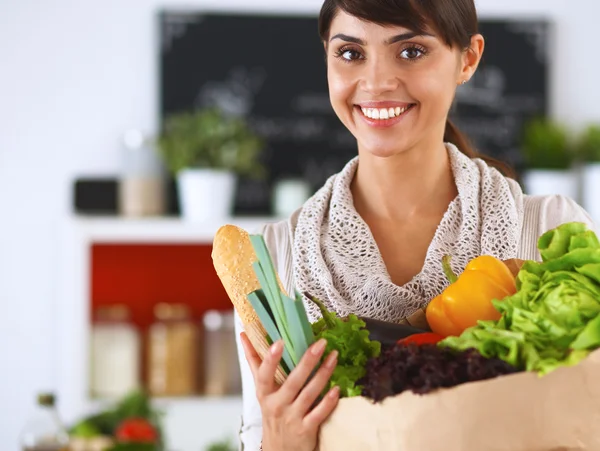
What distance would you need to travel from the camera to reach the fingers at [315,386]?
1029 mm

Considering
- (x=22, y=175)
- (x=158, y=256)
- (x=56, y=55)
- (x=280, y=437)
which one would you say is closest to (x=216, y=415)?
(x=158, y=256)

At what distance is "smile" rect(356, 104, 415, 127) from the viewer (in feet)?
4.29

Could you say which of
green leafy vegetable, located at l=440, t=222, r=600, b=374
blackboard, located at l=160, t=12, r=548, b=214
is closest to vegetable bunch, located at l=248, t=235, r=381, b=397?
green leafy vegetable, located at l=440, t=222, r=600, b=374

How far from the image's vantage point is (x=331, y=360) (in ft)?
3.37

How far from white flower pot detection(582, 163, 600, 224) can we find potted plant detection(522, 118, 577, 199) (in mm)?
61

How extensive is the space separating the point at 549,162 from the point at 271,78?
1.09 metres

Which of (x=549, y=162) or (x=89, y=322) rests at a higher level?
(x=549, y=162)

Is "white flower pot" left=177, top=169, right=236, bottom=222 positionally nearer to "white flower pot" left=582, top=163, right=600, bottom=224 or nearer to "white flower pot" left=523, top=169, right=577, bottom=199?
"white flower pot" left=523, top=169, right=577, bottom=199

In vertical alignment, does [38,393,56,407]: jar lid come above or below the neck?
below

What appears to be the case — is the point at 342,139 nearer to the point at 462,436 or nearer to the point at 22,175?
the point at 22,175

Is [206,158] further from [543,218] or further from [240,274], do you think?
[240,274]

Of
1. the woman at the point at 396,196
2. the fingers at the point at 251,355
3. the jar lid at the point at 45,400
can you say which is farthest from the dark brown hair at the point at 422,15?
the jar lid at the point at 45,400

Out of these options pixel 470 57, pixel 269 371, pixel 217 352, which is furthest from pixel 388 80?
pixel 217 352

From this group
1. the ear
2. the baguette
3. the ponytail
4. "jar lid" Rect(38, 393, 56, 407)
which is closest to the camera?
the baguette
